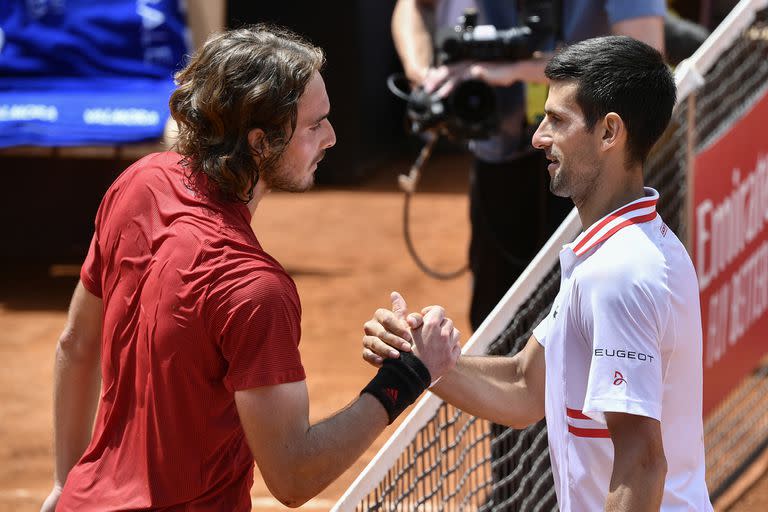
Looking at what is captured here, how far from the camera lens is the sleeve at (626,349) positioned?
1943 mm

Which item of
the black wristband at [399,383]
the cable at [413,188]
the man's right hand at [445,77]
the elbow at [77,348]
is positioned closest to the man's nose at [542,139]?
the black wristband at [399,383]

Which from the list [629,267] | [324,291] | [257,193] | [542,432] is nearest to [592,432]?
[629,267]

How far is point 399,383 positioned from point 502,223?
2.31m

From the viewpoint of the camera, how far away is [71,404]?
8.25ft

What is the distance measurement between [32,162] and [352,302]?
107 inches

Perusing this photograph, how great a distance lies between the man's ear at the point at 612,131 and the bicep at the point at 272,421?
71 centimetres

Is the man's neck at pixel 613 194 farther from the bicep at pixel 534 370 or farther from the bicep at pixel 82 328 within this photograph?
the bicep at pixel 82 328

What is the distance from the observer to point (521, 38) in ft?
13.4

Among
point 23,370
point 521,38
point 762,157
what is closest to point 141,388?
point 521,38

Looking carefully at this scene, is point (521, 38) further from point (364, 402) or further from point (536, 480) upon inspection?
point (364, 402)

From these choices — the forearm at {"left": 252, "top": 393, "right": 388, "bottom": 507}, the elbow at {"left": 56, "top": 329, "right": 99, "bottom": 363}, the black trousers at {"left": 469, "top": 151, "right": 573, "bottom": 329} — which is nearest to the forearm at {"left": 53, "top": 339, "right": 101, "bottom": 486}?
the elbow at {"left": 56, "top": 329, "right": 99, "bottom": 363}

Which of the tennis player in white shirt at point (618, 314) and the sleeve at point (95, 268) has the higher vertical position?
the tennis player in white shirt at point (618, 314)

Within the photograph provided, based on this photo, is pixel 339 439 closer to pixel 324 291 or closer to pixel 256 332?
pixel 256 332

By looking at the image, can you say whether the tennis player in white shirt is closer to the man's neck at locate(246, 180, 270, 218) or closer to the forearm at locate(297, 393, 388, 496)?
the forearm at locate(297, 393, 388, 496)
